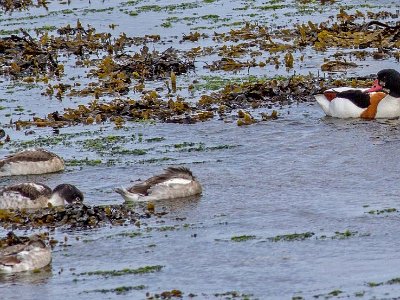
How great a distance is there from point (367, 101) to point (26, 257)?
9.20 metres

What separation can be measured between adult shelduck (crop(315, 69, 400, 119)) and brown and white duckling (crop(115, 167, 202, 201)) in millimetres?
A: 5353

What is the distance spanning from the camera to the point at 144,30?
3062cm

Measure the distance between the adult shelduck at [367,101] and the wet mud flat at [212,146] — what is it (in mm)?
297

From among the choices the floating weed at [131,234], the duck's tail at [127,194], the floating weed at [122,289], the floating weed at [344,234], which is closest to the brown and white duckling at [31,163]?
the duck's tail at [127,194]

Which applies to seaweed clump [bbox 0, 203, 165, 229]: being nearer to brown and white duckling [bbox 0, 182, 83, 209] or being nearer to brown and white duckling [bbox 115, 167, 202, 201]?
brown and white duckling [bbox 0, 182, 83, 209]

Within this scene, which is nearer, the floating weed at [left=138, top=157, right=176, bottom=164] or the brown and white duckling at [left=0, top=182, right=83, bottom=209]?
Answer: the brown and white duckling at [left=0, top=182, right=83, bottom=209]

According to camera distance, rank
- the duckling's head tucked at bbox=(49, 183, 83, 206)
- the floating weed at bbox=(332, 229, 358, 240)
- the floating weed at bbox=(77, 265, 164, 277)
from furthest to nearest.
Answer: the duckling's head tucked at bbox=(49, 183, 83, 206) → the floating weed at bbox=(332, 229, 358, 240) → the floating weed at bbox=(77, 265, 164, 277)

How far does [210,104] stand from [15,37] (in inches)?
319

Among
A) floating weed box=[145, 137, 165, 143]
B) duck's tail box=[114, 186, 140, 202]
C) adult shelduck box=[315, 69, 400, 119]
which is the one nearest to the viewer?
duck's tail box=[114, 186, 140, 202]

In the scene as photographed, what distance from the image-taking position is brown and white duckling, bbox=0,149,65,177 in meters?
17.6

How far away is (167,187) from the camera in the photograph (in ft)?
51.6

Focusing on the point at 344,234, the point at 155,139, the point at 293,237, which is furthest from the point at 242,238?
the point at 155,139

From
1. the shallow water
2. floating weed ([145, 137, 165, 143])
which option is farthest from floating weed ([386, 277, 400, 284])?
floating weed ([145, 137, 165, 143])

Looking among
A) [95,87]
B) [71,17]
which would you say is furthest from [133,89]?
[71,17]
